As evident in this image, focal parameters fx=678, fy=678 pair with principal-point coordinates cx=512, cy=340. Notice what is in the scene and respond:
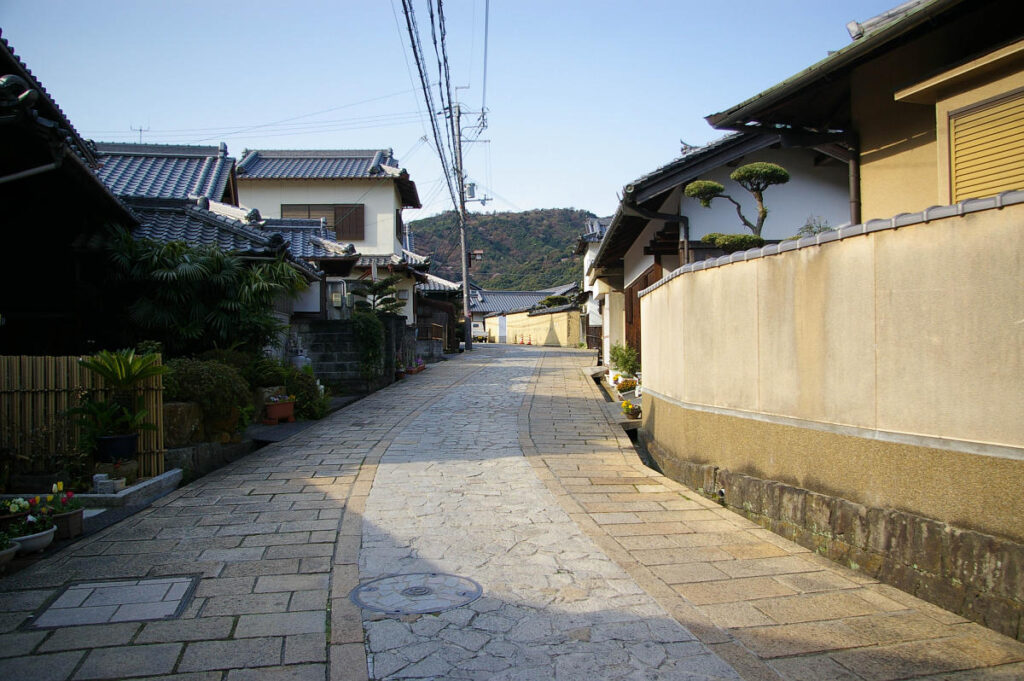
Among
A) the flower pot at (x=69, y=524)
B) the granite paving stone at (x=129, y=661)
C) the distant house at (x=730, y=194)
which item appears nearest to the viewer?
the granite paving stone at (x=129, y=661)

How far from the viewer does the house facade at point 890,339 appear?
4156 mm

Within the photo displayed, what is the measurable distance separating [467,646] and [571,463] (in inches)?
213

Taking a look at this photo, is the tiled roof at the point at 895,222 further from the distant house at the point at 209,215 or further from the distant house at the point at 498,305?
the distant house at the point at 498,305

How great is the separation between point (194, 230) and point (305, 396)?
3.69 meters

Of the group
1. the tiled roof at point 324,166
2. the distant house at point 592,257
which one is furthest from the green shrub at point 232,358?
the distant house at point 592,257

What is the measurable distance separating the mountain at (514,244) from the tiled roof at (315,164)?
39.5 metres

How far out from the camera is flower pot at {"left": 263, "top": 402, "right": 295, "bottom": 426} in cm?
1222

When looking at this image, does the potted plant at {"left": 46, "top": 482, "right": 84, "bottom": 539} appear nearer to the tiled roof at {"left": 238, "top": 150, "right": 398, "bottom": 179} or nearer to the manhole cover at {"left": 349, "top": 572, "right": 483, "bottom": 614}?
the manhole cover at {"left": 349, "top": 572, "right": 483, "bottom": 614}

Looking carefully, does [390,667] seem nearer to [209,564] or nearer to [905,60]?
[209,564]

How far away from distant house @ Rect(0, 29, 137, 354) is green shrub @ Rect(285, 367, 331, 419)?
10.1 feet

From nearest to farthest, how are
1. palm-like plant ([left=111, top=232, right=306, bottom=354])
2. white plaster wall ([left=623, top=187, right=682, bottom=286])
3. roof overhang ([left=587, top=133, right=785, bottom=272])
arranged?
roof overhang ([left=587, top=133, right=785, bottom=272]) → palm-like plant ([left=111, top=232, right=306, bottom=354]) → white plaster wall ([left=623, top=187, right=682, bottom=286])

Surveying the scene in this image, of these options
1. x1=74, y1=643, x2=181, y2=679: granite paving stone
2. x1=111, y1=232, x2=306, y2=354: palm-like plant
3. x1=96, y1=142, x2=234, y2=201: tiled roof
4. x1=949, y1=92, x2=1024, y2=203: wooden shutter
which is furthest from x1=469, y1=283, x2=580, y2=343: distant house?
x1=74, y1=643, x2=181, y2=679: granite paving stone

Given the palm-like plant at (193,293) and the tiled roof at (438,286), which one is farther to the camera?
the tiled roof at (438,286)

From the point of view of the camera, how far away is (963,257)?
4.31 meters
